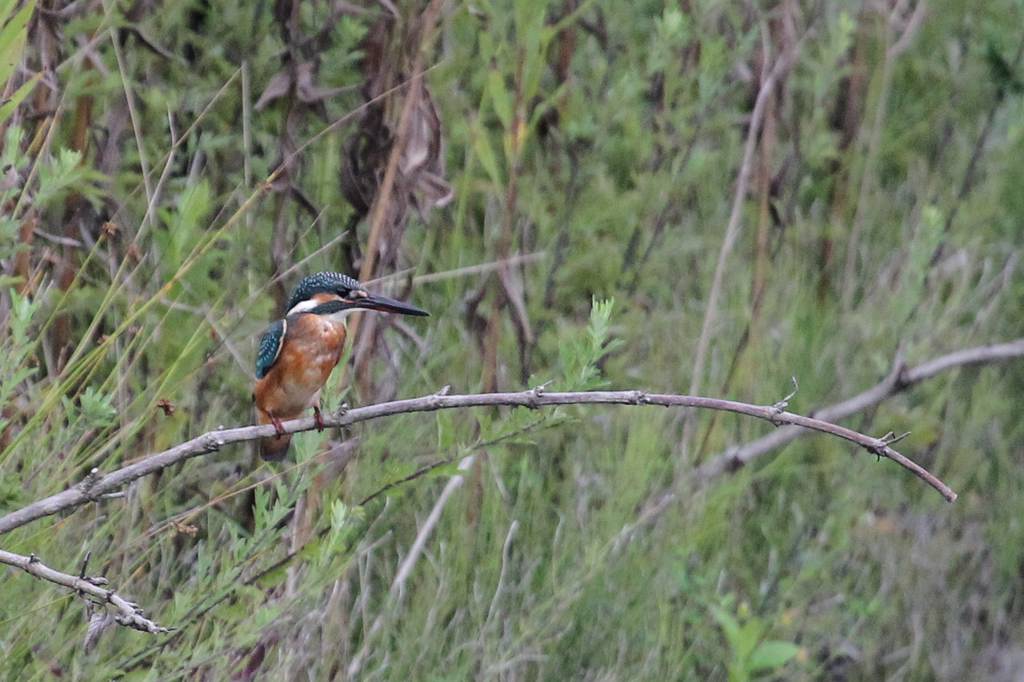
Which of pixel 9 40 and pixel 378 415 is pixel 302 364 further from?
pixel 9 40

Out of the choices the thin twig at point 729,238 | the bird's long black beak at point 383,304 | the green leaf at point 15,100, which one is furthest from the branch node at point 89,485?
the thin twig at point 729,238

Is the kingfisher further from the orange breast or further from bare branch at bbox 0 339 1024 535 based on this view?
bare branch at bbox 0 339 1024 535

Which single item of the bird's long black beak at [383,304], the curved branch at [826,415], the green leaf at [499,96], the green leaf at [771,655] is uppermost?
the green leaf at [499,96]

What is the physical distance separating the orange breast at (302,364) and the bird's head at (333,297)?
0.03 metres

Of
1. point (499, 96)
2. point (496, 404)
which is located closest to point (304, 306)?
point (499, 96)

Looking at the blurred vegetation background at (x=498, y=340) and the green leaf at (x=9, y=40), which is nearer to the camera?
the green leaf at (x=9, y=40)

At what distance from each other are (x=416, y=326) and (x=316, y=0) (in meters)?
0.86

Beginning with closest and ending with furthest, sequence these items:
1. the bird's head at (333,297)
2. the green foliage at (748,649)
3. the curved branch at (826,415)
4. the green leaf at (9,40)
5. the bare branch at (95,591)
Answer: the bare branch at (95,591) < the green leaf at (9,40) < the bird's head at (333,297) < the green foliage at (748,649) < the curved branch at (826,415)

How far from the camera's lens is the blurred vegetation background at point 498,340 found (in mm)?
2596

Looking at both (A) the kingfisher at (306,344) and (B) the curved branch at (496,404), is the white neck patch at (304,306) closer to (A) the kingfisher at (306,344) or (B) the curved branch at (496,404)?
(A) the kingfisher at (306,344)

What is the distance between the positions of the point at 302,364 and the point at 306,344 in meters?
0.04

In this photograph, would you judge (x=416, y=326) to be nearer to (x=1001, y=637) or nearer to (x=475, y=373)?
(x=475, y=373)

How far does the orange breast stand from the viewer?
2.87 m

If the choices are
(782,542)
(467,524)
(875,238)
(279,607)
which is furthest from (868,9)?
(279,607)
